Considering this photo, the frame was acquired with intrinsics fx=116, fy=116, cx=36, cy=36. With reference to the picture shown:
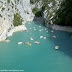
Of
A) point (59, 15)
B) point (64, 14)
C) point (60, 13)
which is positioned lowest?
point (59, 15)

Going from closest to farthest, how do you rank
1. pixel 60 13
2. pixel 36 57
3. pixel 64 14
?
1. pixel 36 57
2. pixel 64 14
3. pixel 60 13

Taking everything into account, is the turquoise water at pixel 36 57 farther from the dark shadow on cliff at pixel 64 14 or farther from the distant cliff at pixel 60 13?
the distant cliff at pixel 60 13

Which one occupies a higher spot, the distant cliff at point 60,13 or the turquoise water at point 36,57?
the distant cliff at point 60,13

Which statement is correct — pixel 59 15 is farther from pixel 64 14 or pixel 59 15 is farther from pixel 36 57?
pixel 36 57

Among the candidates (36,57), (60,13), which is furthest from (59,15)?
(36,57)

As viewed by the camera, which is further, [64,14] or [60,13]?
[60,13]

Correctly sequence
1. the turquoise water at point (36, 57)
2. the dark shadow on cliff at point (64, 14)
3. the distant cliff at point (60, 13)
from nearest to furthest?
1. the turquoise water at point (36, 57)
2. the dark shadow on cliff at point (64, 14)
3. the distant cliff at point (60, 13)

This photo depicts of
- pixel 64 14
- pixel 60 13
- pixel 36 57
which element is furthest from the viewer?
pixel 60 13

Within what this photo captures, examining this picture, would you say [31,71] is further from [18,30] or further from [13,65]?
[18,30]

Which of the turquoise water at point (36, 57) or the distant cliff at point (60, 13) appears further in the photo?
the distant cliff at point (60, 13)

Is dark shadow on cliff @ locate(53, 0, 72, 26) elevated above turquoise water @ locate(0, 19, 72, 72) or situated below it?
above

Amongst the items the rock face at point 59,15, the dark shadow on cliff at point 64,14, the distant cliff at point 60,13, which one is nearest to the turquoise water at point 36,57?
the dark shadow on cliff at point 64,14

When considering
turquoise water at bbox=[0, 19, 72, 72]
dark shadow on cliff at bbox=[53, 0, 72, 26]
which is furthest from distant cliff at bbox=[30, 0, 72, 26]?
turquoise water at bbox=[0, 19, 72, 72]

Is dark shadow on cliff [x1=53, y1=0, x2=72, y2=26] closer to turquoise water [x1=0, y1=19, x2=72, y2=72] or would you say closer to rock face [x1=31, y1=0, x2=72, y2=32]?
rock face [x1=31, y1=0, x2=72, y2=32]
